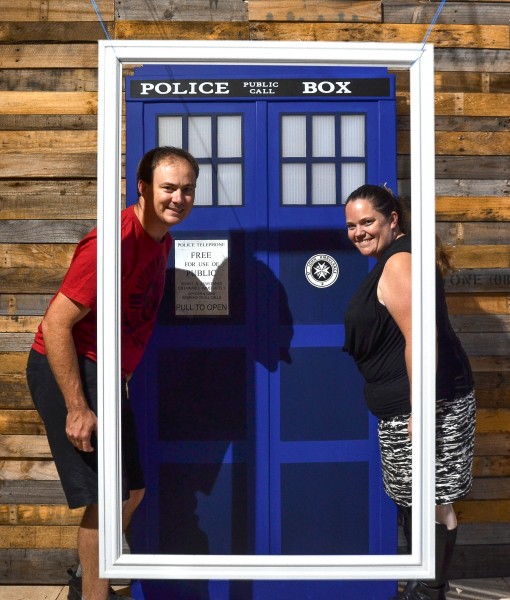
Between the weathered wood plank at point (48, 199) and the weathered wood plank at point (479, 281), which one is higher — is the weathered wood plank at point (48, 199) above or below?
above

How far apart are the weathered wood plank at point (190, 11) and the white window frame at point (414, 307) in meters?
0.90

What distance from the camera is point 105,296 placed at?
2492 mm

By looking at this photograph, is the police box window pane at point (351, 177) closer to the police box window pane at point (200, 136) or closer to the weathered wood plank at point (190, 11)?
the police box window pane at point (200, 136)

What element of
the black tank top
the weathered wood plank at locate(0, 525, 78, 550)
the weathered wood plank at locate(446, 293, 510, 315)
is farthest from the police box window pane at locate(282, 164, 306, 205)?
the weathered wood plank at locate(0, 525, 78, 550)

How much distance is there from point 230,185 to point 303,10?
41.6 inches

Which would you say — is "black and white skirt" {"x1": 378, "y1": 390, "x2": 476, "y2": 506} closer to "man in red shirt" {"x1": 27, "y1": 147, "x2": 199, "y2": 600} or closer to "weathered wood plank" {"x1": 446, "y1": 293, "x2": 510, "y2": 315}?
"weathered wood plank" {"x1": 446, "y1": 293, "x2": 510, "y2": 315}

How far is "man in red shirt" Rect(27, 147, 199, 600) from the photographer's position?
8.32ft

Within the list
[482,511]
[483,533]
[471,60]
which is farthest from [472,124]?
[483,533]

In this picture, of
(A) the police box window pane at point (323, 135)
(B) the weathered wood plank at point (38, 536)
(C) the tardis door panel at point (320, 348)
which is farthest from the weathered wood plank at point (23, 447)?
(A) the police box window pane at point (323, 135)

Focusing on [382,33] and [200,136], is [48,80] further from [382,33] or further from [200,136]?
[382,33]

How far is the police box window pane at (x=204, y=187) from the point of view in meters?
2.88

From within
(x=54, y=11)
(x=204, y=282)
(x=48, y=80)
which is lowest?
(x=204, y=282)

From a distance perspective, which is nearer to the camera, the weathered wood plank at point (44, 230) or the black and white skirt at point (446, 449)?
the black and white skirt at point (446, 449)

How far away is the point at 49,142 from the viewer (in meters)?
3.37
